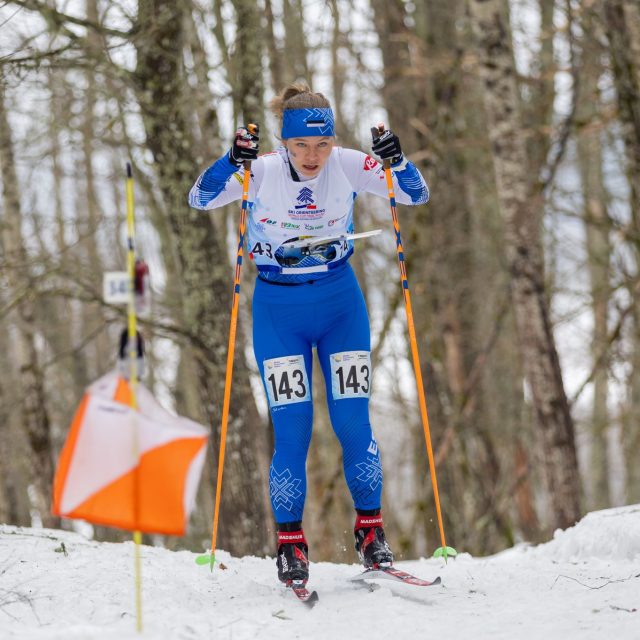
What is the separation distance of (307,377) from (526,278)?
3.92 meters

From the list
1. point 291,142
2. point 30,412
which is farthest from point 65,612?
point 30,412

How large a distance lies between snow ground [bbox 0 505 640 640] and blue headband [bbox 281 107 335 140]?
2.28 m

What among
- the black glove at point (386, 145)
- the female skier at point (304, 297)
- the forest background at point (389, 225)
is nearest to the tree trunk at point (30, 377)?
the forest background at point (389, 225)

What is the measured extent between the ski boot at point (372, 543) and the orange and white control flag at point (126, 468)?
5.41 ft

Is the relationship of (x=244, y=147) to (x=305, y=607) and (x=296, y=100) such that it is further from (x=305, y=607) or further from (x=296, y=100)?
(x=305, y=607)

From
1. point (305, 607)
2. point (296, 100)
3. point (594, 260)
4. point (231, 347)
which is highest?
point (594, 260)

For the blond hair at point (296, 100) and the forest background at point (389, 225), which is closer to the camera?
the blond hair at point (296, 100)

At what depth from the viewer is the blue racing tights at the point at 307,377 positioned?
15.3 feet

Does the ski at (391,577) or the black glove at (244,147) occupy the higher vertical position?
the black glove at (244,147)

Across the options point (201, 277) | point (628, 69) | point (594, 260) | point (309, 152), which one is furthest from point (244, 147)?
point (594, 260)

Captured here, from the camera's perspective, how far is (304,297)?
187 inches

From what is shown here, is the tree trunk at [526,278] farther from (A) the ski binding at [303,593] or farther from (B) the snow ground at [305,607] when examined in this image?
(A) the ski binding at [303,593]

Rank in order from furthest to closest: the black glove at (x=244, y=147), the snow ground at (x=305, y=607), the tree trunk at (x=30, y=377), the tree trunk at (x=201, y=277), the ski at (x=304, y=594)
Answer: the tree trunk at (x=30, y=377)
the tree trunk at (x=201, y=277)
the black glove at (x=244, y=147)
the ski at (x=304, y=594)
the snow ground at (x=305, y=607)

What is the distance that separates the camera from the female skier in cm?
464
